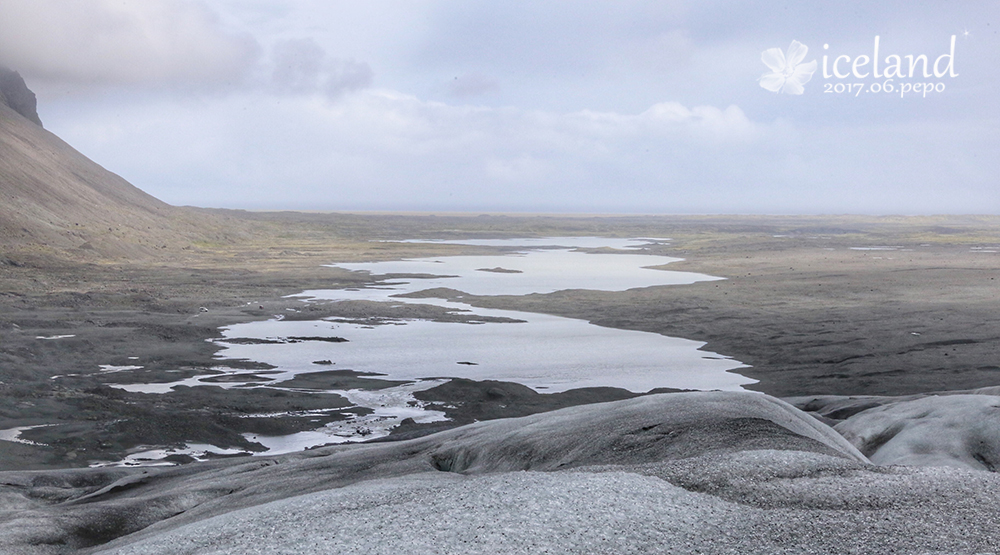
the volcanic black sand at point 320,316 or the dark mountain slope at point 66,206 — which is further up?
the dark mountain slope at point 66,206

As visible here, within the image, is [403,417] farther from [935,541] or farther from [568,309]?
[568,309]

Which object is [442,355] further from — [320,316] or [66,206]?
[66,206]

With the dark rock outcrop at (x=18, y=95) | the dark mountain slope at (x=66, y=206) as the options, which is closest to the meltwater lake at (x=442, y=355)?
the dark mountain slope at (x=66, y=206)

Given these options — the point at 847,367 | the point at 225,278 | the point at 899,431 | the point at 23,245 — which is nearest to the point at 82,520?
the point at 899,431

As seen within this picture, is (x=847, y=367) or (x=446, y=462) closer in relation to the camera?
(x=446, y=462)

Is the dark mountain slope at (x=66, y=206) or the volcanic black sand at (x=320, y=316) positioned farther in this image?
the dark mountain slope at (x=66, y=206)

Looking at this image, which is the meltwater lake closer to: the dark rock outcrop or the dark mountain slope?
the dark mountain slope

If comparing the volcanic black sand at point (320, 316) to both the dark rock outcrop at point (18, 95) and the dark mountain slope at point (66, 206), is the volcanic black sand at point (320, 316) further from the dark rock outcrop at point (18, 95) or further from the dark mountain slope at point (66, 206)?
the dark rock outcrop at point (18, 95)

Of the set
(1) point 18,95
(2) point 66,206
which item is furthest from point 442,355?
(1) point 18,95
